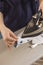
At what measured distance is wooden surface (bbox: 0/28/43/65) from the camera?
2.45 ft

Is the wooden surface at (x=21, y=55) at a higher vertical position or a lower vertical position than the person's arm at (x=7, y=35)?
lower

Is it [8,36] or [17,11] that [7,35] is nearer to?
[8,36]

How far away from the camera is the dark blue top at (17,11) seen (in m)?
0.79

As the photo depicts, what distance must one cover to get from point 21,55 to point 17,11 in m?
0.22

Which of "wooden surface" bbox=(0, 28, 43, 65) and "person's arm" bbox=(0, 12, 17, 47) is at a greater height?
"person's arm" bbox=(0, 12, 17, 47)

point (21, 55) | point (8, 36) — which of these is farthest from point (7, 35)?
point (21, 55)

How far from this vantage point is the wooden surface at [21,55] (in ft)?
2.45

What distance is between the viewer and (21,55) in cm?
78

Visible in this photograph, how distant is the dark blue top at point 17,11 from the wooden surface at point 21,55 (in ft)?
0.42

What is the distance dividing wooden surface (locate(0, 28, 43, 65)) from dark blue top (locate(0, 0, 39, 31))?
13cm

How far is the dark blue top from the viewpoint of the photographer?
0.79 m

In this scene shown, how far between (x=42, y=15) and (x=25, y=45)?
0.25m

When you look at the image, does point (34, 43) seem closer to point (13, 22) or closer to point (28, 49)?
point (28, 49)

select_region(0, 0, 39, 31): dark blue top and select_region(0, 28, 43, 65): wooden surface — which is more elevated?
select_region(0, 0, 39, 31): dark blue top
